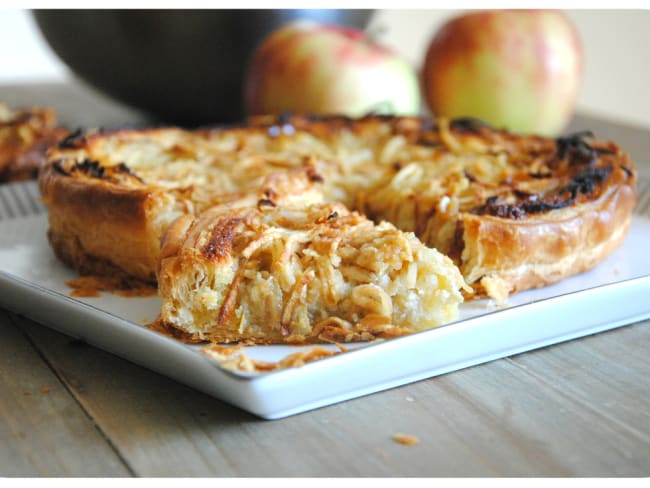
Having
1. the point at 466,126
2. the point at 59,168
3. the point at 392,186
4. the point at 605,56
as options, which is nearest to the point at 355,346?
the point at 392,186

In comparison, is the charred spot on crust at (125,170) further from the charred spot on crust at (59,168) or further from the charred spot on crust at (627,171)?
the charred spot on crust at (627,171)

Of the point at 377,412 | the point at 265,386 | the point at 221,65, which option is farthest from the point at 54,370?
the point at 221,65

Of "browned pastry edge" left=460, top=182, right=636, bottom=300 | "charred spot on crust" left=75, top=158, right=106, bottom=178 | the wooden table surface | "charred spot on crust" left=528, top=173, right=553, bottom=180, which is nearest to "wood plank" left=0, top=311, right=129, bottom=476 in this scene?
the wooden table surface

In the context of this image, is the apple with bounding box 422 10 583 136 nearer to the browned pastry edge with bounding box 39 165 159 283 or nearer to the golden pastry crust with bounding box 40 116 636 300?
the golden pastry crust with bounding box 40 116 636 300

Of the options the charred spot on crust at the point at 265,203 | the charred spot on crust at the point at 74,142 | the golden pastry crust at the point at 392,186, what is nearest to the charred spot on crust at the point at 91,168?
the golden pastry crust at the point at 392,186

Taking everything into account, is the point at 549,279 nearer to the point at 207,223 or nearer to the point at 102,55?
the point at 207,223

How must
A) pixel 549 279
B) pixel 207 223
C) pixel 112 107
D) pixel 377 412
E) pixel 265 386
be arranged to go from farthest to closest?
pixel 112 107
pixel 549 279
pixel 207 223
pixel 377 412
pixel 265 386
